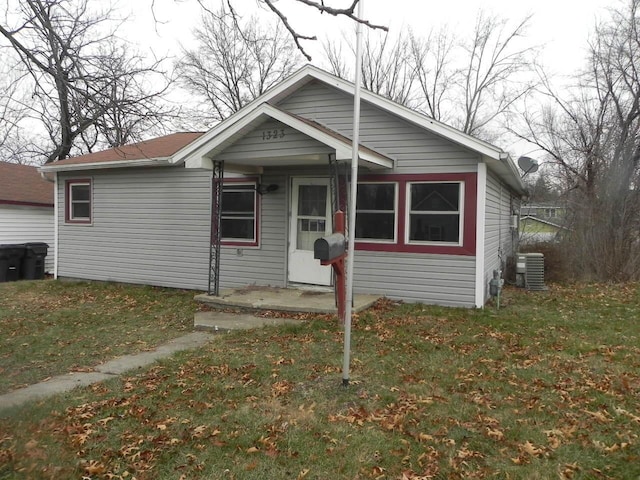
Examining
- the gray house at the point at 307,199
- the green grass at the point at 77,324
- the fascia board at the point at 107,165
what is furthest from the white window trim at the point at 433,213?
the fascia board at the point at 107,165

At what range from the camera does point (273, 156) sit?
7758mm

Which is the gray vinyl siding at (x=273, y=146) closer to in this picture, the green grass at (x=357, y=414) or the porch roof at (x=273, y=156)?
the porch roof at (x=273, y=156)

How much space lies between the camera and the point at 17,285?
38.9ft

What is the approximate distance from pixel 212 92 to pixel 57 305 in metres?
22.6

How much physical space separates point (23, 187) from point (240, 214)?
11.6 meters

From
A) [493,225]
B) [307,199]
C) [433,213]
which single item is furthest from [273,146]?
[493,225]

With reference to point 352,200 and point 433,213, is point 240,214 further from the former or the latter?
point 352,200

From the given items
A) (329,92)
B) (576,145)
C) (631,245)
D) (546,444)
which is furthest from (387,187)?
(576,145)

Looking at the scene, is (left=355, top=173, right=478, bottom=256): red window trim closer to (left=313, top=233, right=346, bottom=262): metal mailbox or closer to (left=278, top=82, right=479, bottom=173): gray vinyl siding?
(left=278, top=82, right=479, bottom=173): gray vinyl siding

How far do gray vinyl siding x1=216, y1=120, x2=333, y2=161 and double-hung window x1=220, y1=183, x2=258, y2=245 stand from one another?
1777 mm

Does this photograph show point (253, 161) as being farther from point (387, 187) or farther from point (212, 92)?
point (212, 92)

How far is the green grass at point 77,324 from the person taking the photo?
5801 mm

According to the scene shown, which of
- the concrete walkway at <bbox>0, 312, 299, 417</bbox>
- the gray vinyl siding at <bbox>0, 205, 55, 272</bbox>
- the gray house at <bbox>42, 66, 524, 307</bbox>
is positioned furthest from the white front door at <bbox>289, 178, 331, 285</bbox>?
the gray vinyl siding at <bbox>0, 205, 55, 272</bbox>

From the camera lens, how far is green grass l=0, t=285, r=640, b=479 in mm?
3166
